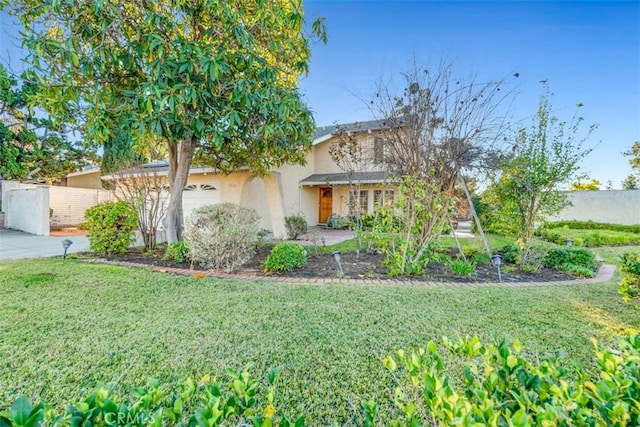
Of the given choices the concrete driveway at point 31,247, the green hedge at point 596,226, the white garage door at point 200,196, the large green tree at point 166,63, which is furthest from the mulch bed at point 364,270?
the green hedge at point 596,226

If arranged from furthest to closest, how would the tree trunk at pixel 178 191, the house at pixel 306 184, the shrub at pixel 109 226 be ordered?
the house at pixel 306 184 → the tree trunk at pixel 178 191 → the shrub at pixel 109 226

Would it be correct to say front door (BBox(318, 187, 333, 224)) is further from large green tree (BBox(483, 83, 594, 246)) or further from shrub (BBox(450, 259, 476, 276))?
shrub (BBox(450, 259, 476, 276))

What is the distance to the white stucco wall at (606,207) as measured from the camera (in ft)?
66.6

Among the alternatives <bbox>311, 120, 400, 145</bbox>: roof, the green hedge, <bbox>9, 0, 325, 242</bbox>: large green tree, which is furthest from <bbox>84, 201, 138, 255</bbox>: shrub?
the green hedge

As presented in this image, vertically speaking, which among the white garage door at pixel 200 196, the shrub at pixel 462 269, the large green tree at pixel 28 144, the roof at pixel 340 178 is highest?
the large green tree at pixel 28 144

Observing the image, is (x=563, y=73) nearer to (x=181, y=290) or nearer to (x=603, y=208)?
(x=181, y=290)

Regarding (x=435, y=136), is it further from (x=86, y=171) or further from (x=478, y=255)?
(x=86, y=171)

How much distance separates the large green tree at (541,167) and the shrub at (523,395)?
23.9 ft

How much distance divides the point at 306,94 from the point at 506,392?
410 inches

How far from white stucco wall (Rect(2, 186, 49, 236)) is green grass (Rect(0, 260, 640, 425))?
36.2ft

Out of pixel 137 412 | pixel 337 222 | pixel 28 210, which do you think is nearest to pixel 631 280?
pixel 137 412

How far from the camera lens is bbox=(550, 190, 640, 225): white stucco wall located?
20312mm

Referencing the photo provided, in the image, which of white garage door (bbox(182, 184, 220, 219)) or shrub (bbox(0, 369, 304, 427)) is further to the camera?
white garage door (bbox(182, 184, 220, 219))

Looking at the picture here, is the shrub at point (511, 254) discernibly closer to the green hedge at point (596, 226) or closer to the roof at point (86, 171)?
the green hedge at point (596, 226)
